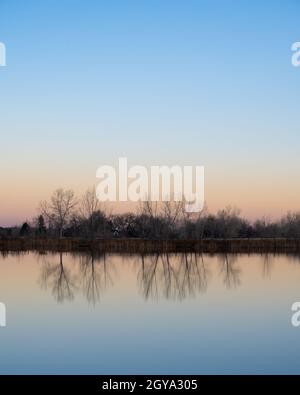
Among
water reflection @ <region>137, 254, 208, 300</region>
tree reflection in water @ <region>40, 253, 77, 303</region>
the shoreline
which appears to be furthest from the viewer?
the shoreline

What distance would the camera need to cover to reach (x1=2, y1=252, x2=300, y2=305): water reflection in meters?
8.60

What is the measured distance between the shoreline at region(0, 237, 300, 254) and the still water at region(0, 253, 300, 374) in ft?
20.1

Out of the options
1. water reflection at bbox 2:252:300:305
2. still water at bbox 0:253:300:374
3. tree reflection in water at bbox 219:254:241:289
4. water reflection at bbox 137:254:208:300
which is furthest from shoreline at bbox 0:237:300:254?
still water at bbox 0:253:300:374

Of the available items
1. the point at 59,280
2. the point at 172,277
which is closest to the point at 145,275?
the point at 172,277

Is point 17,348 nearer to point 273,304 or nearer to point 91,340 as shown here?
point 91,340

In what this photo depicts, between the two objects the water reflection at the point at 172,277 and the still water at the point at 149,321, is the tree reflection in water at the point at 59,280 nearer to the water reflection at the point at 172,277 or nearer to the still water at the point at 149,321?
the still water at the point at 149,321

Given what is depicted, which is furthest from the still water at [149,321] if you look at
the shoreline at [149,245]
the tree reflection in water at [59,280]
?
the shoreline at [149,245]

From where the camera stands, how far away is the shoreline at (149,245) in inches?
693

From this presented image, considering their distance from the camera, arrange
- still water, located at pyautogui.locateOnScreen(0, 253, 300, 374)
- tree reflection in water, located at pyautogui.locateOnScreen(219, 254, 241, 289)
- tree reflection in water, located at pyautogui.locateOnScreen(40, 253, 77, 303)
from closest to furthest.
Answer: still water, located at pyautogui.locateOnScreen(0, 253, 300, 374)
tree reflection in water, located at pyautogui.locateOnScreen(40, 253, 77, 303)
tree reflection in water, located at pyautogui.locateOnScreen(219, 254, 241, 289)

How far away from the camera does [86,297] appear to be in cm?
810

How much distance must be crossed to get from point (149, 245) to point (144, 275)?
7204mm

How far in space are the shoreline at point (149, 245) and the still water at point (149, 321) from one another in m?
6.12

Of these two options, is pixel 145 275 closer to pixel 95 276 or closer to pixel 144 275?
pixel 144 275

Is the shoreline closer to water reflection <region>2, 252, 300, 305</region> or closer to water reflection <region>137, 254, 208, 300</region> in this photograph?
water reflection <region>2, 252, 300, 305</region>
